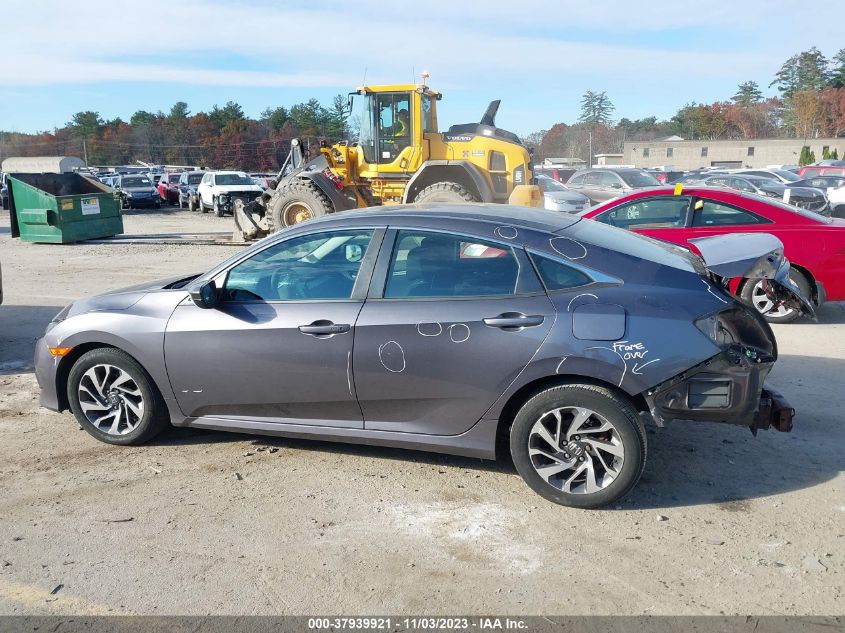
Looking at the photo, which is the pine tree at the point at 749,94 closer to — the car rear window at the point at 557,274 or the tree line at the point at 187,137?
the tree line at the point at 187,137

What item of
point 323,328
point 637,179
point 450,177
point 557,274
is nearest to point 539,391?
point 557,274

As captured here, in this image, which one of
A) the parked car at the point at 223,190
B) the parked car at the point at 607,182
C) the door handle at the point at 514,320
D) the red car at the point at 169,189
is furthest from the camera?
the red car at the point at 169,189

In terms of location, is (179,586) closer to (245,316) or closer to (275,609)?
(275,609)

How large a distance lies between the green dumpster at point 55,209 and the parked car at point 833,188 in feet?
62.9

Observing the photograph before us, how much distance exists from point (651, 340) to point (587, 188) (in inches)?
710

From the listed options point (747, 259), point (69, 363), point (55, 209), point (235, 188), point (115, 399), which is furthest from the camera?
point (235, 188)

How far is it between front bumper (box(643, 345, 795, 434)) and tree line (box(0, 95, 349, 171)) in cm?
7180

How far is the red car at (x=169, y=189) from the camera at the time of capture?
36312 mm

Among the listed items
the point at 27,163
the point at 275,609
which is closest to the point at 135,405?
the point at 275,609

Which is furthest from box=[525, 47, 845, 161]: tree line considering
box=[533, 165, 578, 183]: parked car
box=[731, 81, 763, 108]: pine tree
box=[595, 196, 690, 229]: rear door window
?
box=[595, 196, 690, 229]: rear door window

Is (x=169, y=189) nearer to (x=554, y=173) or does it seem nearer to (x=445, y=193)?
(x=554, y=173)

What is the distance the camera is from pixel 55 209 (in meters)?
18.5

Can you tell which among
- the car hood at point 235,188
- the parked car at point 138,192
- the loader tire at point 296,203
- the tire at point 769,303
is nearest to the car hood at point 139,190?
the parked car at point 138,192

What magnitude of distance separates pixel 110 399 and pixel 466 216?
267 centimetres
